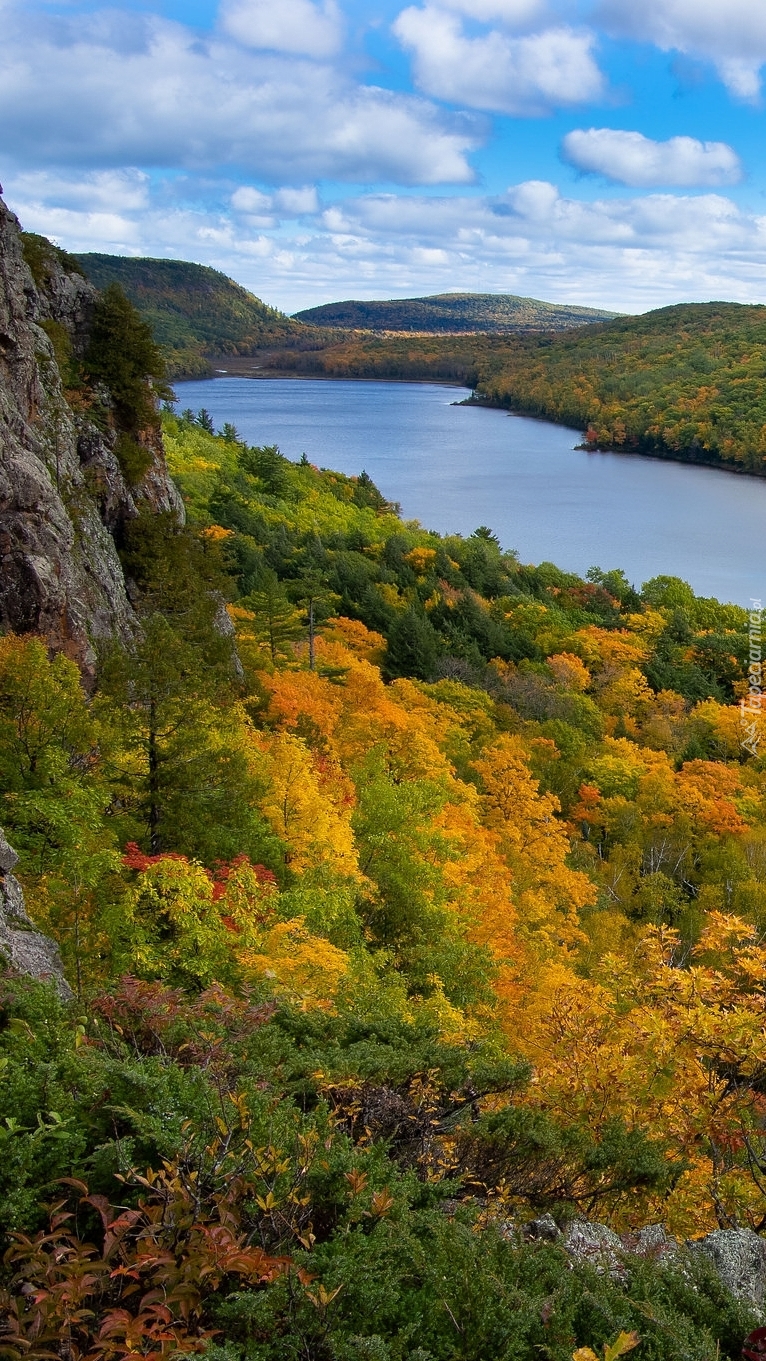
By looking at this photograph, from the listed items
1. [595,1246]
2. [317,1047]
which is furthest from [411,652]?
[595,1246]

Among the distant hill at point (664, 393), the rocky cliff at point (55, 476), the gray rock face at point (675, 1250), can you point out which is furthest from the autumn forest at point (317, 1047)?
the distant hill at point (664, 393)

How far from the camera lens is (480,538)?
79.2m

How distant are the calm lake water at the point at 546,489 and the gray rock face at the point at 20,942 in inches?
2328

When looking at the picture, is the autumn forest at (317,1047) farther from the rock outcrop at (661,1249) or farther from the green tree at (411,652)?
the green tree at (411,652)

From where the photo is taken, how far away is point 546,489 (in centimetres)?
10269

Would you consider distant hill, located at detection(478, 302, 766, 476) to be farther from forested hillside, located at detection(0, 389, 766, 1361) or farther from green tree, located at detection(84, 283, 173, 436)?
forested hillside, located at detection(0, 389, 766, 1361)

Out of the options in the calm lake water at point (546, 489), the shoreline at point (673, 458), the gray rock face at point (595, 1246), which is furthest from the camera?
the shoreline at point (673, 458)

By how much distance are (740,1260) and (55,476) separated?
22380mm

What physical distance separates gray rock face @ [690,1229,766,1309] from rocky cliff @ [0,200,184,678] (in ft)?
57.3

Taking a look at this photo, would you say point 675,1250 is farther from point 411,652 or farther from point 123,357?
point 411,652

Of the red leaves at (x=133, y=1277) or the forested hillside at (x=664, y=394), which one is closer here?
the red leaves at (x=133, y=1277)

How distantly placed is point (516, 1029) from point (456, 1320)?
13.3 meters

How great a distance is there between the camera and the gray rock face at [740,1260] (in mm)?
5848

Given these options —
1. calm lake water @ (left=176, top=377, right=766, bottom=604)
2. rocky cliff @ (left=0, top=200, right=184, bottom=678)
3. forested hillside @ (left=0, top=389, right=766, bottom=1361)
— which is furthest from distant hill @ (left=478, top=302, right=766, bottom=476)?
forested hillside @ (left=0, top=389, right=766, bottom=1361)
